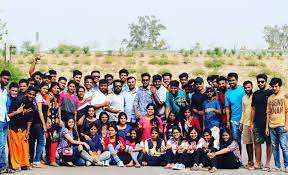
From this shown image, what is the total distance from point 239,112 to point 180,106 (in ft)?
4.06

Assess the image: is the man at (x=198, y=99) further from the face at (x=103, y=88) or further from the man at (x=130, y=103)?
the face at (x=103, y=88)

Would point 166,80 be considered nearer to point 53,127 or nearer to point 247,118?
point 247,118

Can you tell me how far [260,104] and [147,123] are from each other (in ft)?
7.74

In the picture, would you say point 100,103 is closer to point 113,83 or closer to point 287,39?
point 113,83

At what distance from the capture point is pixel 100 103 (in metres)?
12.7

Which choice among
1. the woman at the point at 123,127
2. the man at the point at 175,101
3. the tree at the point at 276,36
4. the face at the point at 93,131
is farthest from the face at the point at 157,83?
the tree at the point at 276,36

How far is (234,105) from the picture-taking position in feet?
40.4

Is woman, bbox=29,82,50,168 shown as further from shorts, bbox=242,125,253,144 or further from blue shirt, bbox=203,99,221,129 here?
shorts, bbox=242,125,253,144

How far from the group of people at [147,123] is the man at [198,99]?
0.02m

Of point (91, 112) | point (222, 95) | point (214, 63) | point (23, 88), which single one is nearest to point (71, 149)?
point (91, 112)

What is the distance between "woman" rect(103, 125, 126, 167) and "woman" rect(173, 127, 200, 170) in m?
1.21

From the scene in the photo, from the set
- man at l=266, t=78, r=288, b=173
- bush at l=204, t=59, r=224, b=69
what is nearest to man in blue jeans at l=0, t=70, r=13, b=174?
man at l=266, t=78, r=288, b=173

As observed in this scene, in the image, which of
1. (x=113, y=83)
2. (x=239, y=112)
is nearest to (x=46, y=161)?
(x=113, y=83)

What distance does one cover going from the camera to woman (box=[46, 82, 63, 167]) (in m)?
12.2
